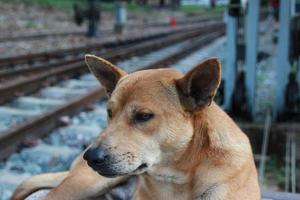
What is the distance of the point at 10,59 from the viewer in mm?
11250

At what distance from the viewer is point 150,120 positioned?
9.01ft

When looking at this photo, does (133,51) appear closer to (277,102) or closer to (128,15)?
(277,102)

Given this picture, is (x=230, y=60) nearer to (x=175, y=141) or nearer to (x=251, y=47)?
(x=251, y=47)

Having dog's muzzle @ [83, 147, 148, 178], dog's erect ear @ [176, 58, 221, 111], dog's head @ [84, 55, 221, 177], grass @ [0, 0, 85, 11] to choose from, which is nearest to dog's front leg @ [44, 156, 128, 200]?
dog's head @ [84, 55, 221, 177]

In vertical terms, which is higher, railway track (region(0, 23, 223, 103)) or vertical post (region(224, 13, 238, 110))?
vertical post (region(224, 13, 238, 110))

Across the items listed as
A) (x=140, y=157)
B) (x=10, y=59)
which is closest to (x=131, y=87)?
(x=140, y=157)

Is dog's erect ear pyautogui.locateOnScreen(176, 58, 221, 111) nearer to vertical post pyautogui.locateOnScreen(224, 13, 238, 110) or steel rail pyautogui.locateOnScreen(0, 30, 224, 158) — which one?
steel rail pyautogui.locateOnScreen(0, 30, 224, 158)

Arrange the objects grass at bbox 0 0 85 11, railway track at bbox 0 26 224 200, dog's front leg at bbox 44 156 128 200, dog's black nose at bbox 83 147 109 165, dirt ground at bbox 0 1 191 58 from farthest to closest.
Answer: grass at bbox 0 0 85 11, dirt ground at bbox 0 1 191 58, railway track at bbox 0 26 224 200, dog's front leg at bbox 44 156 128 200, dog's black nose at bbox 83 147 109 165

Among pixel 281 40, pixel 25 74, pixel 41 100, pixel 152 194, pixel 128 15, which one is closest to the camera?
pixel 152 194

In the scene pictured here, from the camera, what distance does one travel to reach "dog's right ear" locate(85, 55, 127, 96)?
311cm

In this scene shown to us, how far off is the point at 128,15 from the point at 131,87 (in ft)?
118

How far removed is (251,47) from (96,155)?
17.2 ft

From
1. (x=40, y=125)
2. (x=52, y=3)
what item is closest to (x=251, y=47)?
(x=40, y=125)

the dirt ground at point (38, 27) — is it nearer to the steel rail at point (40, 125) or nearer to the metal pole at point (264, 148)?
the steel rail at point (40, 125)
